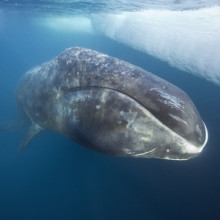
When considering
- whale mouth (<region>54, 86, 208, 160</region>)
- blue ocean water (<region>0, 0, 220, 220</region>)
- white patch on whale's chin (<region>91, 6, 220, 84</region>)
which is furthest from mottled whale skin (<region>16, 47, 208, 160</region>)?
white patch on whale's chin (<region>91, 6, 220, 84</region>)

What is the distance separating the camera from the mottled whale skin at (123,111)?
10.9 ft

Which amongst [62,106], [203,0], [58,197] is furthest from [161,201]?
[203,0]

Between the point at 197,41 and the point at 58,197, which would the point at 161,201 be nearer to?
the point at 58,197

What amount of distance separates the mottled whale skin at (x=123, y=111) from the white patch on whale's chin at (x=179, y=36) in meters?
10.8

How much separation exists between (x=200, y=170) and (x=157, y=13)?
53.2 feet

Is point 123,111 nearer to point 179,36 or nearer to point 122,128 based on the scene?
point 122,128

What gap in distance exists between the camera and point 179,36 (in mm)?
16250

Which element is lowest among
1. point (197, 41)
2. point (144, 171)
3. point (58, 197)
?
point (58, 197)

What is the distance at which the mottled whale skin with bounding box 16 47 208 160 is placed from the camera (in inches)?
131

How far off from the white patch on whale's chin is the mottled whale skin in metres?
10.8

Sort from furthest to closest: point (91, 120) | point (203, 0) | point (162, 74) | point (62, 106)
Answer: point (162, 74)
point (203, 0)
point (62, 106)
point (91, 120)

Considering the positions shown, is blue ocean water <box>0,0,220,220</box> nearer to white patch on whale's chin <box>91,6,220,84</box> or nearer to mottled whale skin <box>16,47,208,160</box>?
white patch on whale's chin <box>91,6,220,84</box>

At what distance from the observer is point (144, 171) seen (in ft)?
38.5

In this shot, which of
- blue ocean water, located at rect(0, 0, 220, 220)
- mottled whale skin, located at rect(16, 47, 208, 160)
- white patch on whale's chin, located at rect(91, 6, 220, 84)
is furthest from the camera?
white patch on whale's chin, located at rect(91, 6, 220, 84)
